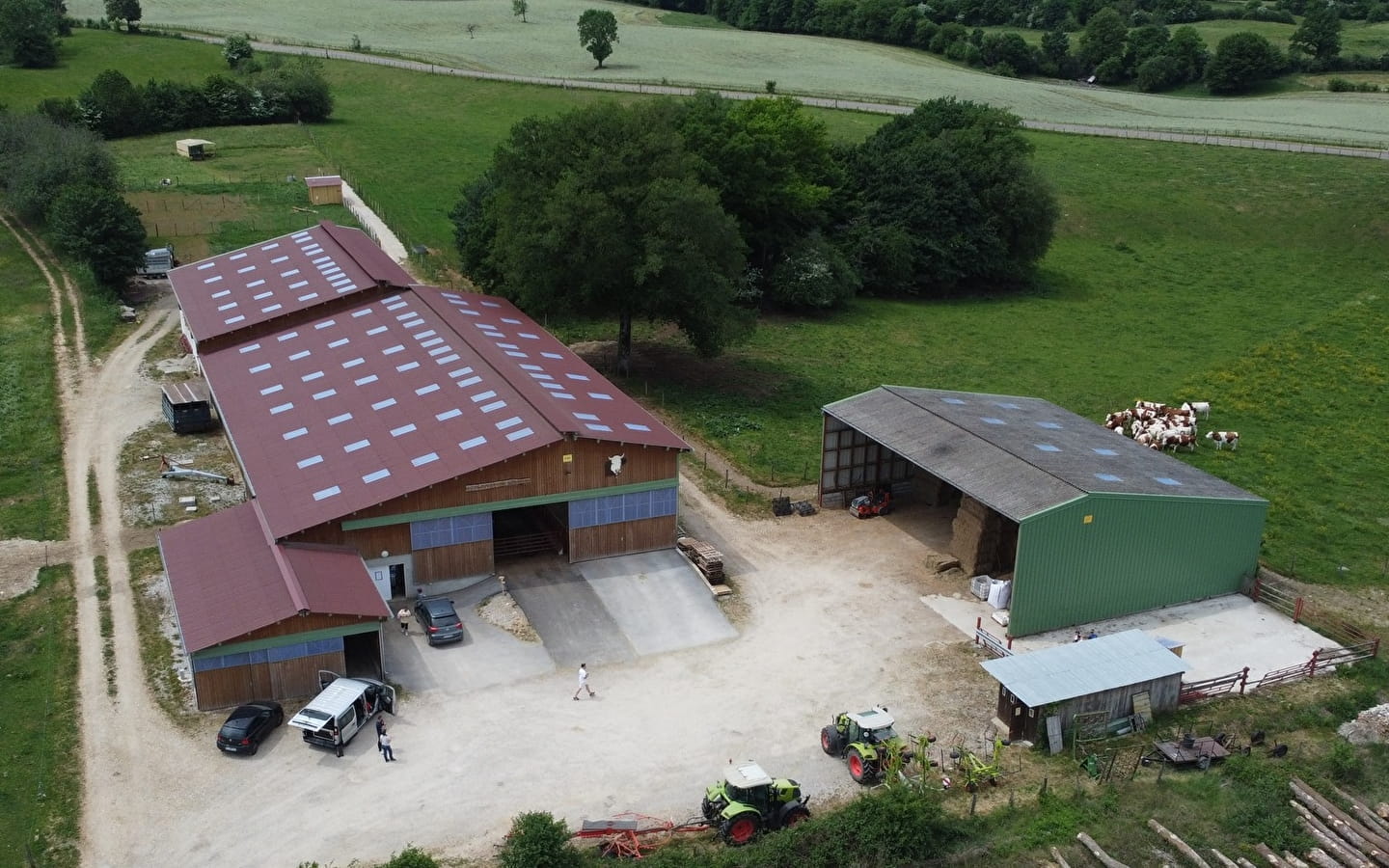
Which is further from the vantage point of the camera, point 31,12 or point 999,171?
point 31,12

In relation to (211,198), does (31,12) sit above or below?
above

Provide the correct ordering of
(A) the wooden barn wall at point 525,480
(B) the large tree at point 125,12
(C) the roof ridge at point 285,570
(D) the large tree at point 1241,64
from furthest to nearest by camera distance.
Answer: (D) the large tree at point 1241,64 < (B) the large tree at point 125,12 < (A) the wooden barn wall at point 525,480 < (C) the roof ridge at point 285,570

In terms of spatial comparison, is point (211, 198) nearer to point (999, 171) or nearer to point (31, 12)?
point (31, 12)

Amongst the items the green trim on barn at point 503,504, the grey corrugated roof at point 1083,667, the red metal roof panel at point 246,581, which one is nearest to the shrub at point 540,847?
the red metal roof panel at point 246,581

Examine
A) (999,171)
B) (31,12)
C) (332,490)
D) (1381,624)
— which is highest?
(31,12)

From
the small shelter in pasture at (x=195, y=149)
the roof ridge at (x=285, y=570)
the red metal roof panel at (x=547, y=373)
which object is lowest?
the roof ridge at (x=285, y=570)

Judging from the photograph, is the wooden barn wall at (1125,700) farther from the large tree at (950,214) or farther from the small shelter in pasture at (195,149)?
the small shelter in pasture at (195,149)

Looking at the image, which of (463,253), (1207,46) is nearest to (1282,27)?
(1207,46)
